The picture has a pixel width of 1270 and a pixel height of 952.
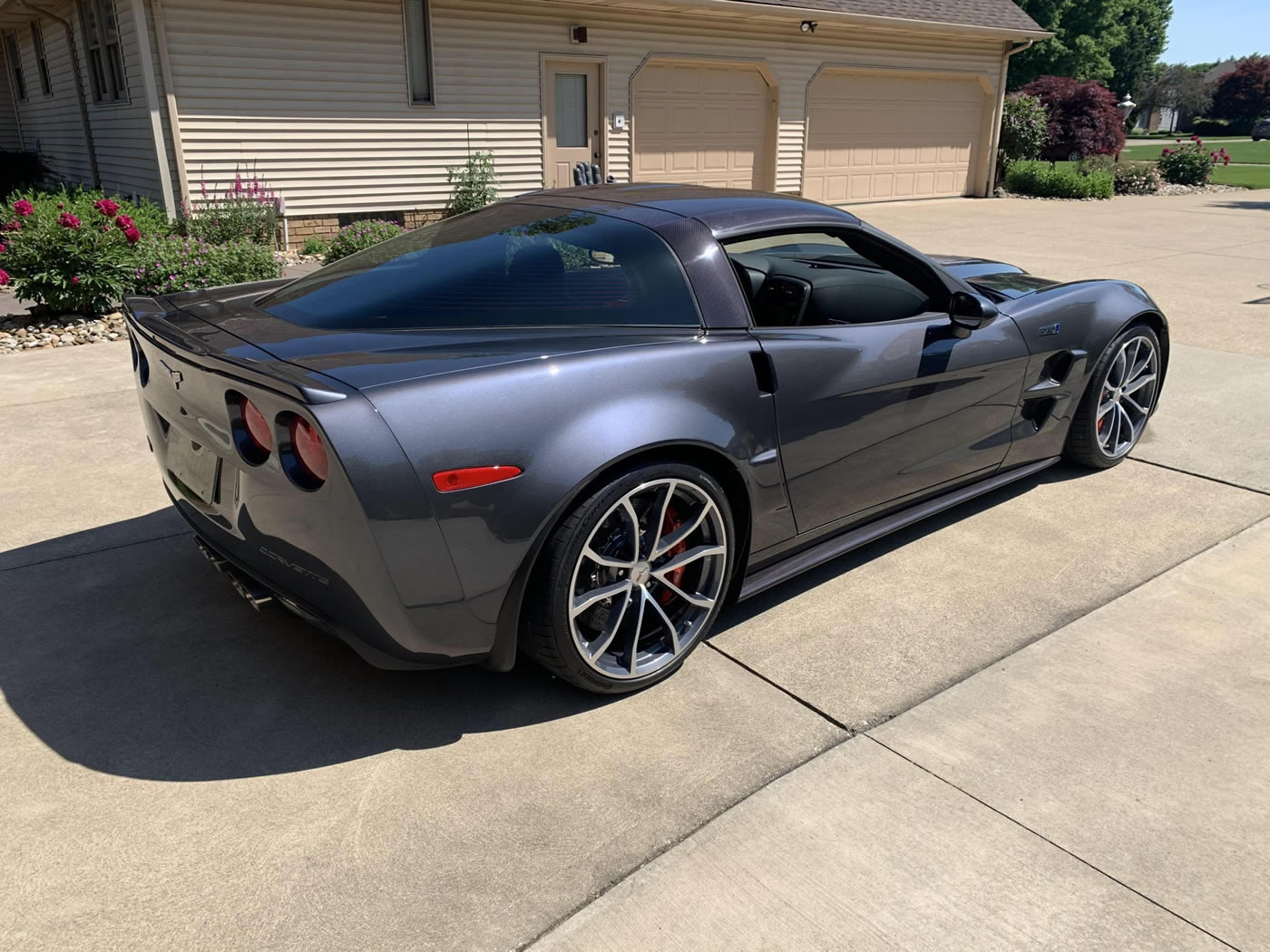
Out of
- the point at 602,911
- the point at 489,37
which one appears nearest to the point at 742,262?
the point at 602,911

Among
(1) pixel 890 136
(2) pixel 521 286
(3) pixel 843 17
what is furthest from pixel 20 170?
(2) pixel 521 286

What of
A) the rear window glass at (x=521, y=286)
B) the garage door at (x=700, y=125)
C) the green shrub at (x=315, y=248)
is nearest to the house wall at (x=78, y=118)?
the green shrub at (x=315, y=248)

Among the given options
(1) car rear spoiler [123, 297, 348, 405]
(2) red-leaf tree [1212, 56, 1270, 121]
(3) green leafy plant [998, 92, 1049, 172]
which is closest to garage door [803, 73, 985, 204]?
(3) green leafy plant [998, 92, 1049, 172]

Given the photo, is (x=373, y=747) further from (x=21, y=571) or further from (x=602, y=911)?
(x=21, y=571)

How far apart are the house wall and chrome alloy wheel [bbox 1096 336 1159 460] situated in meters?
10.4

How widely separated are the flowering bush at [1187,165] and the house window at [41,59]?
77.2ft

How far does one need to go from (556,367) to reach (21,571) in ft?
7.89

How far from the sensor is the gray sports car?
2432mm

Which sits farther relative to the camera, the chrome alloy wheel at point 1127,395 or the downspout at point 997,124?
the downspout at point 997,124

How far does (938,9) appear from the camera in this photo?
18047 mm

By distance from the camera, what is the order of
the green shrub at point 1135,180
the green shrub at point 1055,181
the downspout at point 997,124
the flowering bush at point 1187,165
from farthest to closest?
the flowering bush at point 1187,165, the green shrub at point 1135,180, the green shrub at point 1055,181, the downspout at point 997,124

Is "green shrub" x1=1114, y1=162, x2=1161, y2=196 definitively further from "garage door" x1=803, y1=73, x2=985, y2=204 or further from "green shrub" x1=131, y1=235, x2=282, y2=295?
"green shrub" x1=131, y1=235, x2=282, y2=295

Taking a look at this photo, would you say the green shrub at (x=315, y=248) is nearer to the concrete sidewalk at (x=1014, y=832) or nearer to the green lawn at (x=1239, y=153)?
the concrete sidewalk at (x=1014, y=832)

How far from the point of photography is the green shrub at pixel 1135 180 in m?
22.1
